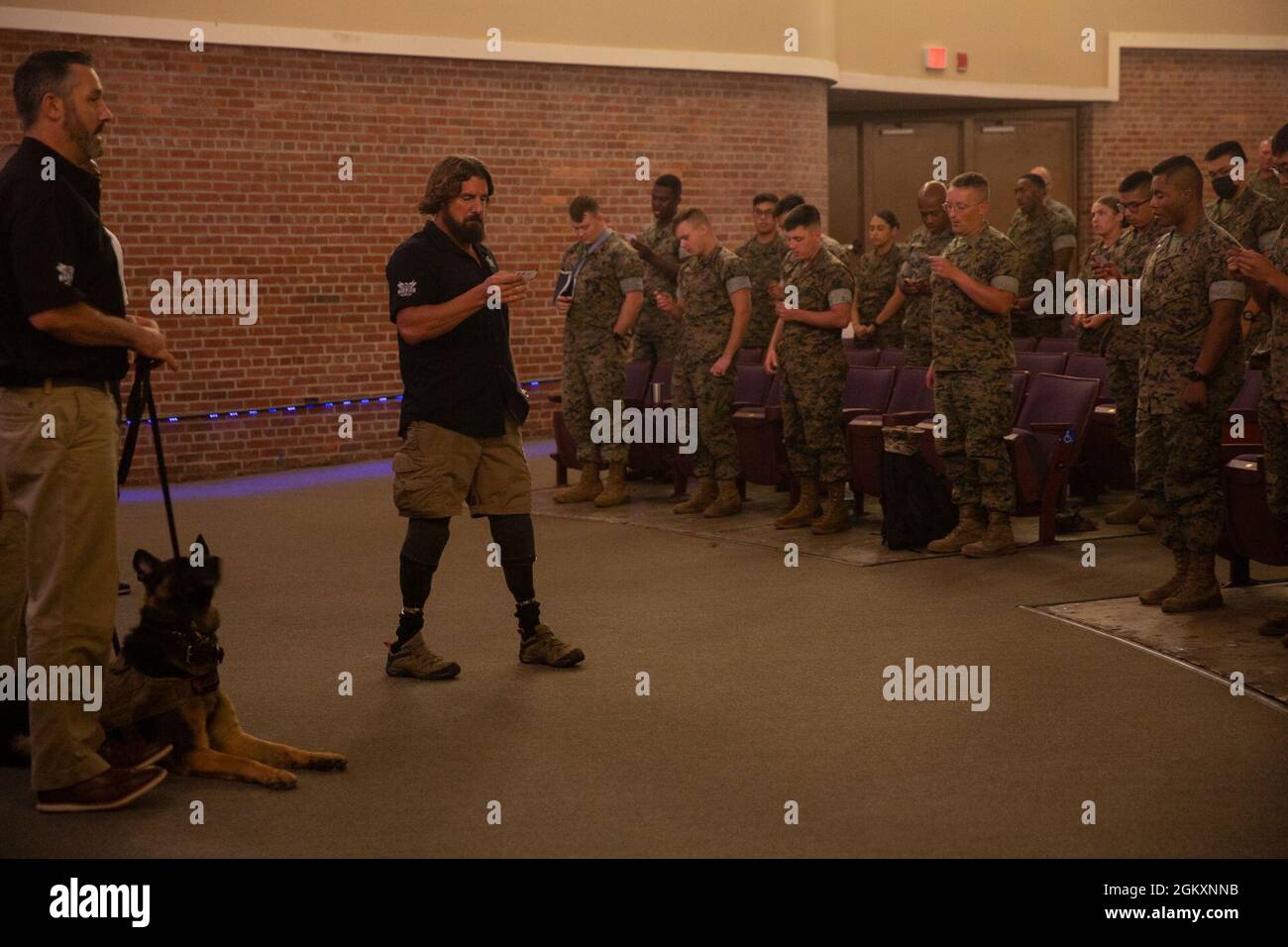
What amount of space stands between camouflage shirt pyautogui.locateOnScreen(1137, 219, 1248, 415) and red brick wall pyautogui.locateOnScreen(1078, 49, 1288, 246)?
445 inches

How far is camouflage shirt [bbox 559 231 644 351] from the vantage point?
379 inches

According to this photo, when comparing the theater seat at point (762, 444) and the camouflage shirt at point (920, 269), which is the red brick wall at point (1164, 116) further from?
the theater seat at point (762, 444)

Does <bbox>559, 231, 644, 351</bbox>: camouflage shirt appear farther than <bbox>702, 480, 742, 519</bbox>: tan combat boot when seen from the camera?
Yes

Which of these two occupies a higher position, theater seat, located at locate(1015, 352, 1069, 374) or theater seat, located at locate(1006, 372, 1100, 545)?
theater seat, located at locate(1015, 352, 1069, 374)

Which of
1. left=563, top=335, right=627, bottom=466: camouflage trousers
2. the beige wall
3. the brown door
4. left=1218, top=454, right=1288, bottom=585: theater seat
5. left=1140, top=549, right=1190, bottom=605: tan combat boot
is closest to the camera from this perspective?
left=1218, top=454, right=1288, bottom=585: theater seat

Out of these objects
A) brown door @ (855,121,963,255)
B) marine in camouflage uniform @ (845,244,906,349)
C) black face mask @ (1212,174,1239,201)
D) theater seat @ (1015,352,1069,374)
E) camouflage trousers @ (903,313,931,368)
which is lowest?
theater seat @ (1015,352,1069,374)

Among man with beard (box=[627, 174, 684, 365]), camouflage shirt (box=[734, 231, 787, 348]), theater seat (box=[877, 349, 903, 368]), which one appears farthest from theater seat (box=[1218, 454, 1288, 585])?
camouflage shirt (box=[734, 231, 787, 348])

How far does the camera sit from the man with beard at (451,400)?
5473mm

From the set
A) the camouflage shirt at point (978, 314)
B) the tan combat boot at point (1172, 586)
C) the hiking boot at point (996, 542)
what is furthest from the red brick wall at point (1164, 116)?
the tan combat boot at point (1172, 586)

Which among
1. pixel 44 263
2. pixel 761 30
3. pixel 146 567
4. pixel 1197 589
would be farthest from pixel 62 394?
pixel 761 30

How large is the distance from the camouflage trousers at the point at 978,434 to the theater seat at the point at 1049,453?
0.13 m

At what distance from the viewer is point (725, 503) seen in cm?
940

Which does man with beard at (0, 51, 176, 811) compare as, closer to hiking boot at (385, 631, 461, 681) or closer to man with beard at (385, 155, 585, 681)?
man with beard at (385, 155, 585, 681)

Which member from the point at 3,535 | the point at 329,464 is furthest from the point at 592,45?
the point at 3,535
